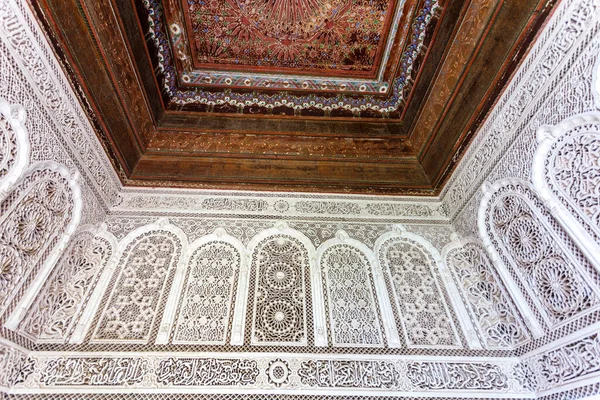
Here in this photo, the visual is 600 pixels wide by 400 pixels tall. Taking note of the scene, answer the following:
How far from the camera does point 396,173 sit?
9.34ft

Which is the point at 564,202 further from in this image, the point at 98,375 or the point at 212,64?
the point at 212,64

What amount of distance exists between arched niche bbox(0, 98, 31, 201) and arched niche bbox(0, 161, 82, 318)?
6 cm

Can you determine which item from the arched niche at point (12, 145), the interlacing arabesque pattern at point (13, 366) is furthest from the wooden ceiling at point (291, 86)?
the interlacing arabesque pattern at point (13, 366)

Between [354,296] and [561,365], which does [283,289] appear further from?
[561,365]

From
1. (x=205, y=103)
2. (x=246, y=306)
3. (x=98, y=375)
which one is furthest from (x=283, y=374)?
(x=205, y=103)

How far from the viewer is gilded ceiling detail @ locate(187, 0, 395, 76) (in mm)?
2564

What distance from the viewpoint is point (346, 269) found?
88.0 inches

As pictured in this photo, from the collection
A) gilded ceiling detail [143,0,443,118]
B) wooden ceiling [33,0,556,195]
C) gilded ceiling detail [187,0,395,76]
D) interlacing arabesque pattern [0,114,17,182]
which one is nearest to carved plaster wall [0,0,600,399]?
interlacing arabesque pattern [0,114,17,182]

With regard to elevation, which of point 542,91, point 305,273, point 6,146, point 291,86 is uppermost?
point 291,86

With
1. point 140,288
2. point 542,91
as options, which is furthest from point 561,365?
point 140,288

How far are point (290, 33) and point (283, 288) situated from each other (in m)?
2.20

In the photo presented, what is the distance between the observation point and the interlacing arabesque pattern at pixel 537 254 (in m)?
1.56

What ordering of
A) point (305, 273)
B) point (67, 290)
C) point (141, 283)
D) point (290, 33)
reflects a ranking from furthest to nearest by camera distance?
1. point (290, 33)
2. point (305, 273)
3. point (141, 283)
4. point (67, 290)

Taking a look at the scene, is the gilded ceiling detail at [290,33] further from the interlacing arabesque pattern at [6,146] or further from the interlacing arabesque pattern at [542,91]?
the interlacing arabesque pattern at [6,146]
